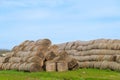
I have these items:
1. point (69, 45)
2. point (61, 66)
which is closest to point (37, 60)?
point (61, 66)

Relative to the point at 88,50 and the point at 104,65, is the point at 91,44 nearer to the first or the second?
the point at 88,50

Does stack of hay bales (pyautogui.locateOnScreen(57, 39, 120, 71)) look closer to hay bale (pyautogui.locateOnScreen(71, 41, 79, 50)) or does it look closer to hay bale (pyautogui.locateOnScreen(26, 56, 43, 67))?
hay bale (pyautogui.locateOnScreen(71, 41, 79, 50))

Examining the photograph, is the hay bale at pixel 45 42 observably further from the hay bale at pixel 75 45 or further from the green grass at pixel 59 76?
the hay bale at pixel 75 45

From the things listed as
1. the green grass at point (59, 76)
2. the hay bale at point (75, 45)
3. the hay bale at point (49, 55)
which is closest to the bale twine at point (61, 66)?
the hay bale at point (49, 55)

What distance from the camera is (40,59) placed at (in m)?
41.4

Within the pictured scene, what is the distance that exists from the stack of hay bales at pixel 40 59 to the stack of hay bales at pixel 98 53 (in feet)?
12.2

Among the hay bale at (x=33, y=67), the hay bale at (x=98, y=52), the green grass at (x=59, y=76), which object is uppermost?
the hay bale at (x=98, y=52)

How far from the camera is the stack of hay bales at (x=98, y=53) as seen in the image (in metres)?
42.7

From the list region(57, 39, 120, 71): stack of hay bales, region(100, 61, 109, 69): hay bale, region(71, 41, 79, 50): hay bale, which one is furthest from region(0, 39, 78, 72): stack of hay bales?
region(71, 41, 79, 50): hay bale

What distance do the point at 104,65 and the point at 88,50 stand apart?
616 centimetres

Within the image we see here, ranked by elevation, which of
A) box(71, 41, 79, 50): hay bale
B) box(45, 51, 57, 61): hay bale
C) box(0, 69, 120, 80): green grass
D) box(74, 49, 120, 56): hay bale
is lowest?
box(0, 69, 120, 80): green grass

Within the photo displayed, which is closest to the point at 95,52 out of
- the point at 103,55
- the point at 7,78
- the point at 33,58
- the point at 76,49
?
the point at 103,55

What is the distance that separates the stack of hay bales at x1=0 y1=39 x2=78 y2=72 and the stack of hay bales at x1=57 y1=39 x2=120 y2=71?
3.72 m

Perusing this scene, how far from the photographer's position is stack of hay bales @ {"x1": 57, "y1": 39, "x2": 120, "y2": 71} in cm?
4271
